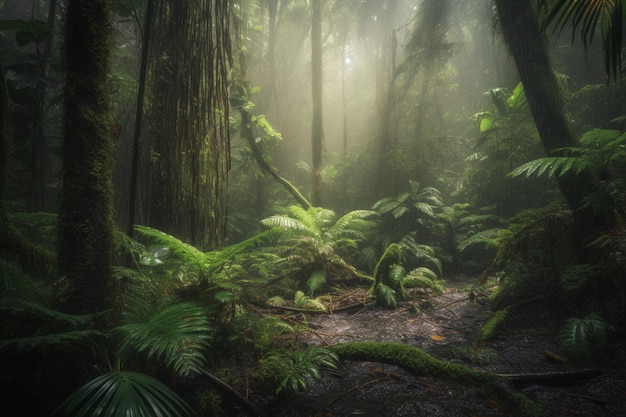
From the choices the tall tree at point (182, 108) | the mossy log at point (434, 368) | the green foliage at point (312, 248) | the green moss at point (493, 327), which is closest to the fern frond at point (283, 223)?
the green foliage at point (312, 248)

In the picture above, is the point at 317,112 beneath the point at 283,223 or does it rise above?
above

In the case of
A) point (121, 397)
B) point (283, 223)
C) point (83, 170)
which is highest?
point (83, 170)

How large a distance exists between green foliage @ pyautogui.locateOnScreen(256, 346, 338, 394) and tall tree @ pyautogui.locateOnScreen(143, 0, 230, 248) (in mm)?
1483

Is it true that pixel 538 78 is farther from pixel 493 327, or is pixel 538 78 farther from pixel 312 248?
pixel 312 248

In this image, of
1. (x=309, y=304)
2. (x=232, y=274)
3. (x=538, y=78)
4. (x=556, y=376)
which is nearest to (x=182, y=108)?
(x=232, y=274)

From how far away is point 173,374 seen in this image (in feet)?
6.17

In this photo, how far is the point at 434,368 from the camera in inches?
83.4

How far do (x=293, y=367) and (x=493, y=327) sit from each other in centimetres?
224

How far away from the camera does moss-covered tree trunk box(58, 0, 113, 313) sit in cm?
173

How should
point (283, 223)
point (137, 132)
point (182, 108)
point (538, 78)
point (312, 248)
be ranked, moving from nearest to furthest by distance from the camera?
point (137, 132)
point (182, 108)
point (538, 78)
point (283, 223)
point (312, 248)

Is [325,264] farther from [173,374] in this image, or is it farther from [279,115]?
[279,115]

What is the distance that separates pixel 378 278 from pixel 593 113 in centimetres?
700

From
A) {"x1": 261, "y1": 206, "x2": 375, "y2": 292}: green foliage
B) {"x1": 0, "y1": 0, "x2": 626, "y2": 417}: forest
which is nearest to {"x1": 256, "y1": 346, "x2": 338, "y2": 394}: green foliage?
{"x1": 0, "y1": 0, "x2": 626, "y2": 417}: forest

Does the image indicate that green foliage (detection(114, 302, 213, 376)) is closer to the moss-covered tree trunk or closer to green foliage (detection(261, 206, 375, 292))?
the moss-covered tree trunk
